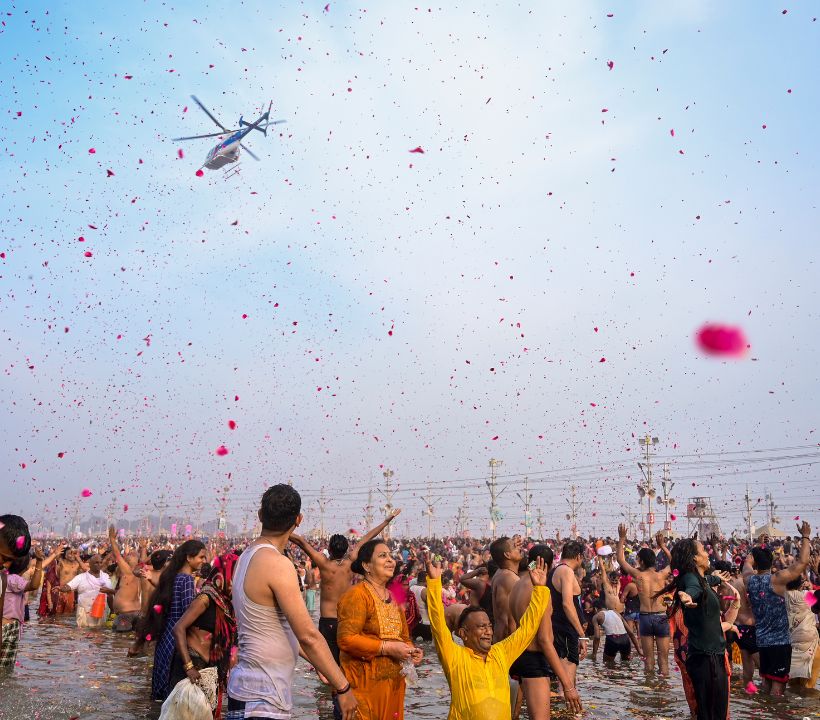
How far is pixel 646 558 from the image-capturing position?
11.3 meters

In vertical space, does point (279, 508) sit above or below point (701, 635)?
above

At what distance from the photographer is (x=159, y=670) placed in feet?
22.0

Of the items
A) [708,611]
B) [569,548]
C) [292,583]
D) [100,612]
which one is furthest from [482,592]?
[100,612]

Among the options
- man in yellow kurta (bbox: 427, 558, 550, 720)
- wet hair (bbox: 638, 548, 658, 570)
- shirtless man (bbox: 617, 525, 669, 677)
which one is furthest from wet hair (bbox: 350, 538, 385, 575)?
wet hair (bbox: 638, 548, 658, 570)

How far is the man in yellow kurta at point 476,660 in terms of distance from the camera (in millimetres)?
4371

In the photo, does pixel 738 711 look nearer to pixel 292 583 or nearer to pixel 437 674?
pixel 437 674

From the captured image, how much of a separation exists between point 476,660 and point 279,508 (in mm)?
1616

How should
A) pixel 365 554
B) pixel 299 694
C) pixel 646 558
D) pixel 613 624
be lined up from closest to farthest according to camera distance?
pixel 365 554
pixel 299 694
pixel 646 558
pixel 613 624

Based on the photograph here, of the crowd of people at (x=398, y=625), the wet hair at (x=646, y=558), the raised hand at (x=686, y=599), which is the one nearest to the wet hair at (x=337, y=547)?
the crowd of people at (x=398, y=625)

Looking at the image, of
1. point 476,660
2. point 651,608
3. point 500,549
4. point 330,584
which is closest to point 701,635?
point 500,549

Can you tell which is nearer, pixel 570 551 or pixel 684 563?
pixel 684 563

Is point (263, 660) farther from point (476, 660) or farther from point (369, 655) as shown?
point (476, 660)

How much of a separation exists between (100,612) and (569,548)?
12.2 m

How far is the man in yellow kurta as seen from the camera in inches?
172
